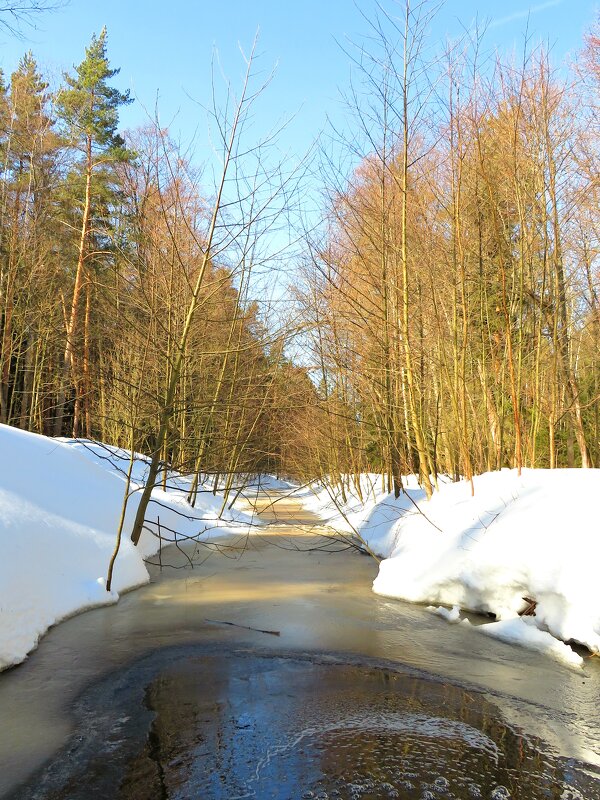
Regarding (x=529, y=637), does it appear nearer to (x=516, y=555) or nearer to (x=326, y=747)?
(x=516, y=555)

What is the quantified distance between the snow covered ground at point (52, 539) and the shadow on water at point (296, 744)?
4.39 feet

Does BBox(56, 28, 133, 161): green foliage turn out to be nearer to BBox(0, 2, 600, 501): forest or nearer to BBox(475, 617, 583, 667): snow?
BBox(0, 2, 600, 501): forest

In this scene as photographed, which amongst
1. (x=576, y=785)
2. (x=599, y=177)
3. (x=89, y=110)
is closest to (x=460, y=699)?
(x=576, y=785)

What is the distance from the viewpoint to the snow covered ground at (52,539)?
17.0ft

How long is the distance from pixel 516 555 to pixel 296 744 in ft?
11.9

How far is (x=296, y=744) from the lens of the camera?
10.9ft

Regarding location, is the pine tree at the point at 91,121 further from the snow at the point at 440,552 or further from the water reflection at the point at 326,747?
the water reflection at the point at 326,747

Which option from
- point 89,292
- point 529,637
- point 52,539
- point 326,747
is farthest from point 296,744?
point 89,292

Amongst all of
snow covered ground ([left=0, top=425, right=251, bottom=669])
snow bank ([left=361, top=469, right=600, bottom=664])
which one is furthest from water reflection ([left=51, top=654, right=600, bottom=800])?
snow bank ([left=361, top=469, right=600, bottom=664])

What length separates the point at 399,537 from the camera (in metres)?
10.2

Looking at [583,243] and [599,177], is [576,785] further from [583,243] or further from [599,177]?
[583,243]

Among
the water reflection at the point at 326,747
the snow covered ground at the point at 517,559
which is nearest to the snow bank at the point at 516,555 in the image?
the snow covered ground at the point at 517,559

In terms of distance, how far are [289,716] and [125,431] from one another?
16885 mm

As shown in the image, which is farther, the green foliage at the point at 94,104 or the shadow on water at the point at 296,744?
the green foliage at the point at 94,104
